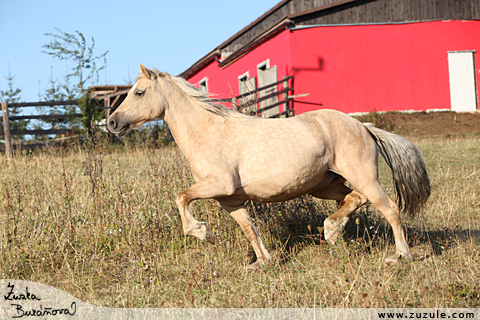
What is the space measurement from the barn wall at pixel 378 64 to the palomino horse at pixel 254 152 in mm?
11555

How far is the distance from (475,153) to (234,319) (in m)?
8.69

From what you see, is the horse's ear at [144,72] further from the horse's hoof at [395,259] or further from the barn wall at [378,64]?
the barn wall at [378,64]

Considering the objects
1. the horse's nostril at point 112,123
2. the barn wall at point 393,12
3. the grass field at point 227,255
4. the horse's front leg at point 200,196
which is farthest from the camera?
the barn wall at point 393,12

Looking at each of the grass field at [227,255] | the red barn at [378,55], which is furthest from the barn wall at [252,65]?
the grass field at [227,255]

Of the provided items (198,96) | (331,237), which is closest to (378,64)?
(331,237)

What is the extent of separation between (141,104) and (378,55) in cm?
1415

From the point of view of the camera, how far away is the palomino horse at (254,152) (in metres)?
3.91

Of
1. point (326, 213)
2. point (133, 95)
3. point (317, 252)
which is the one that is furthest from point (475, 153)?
point (133, 95)

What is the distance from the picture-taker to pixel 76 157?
408 inches

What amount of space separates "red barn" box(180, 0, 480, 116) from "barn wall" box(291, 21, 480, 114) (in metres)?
0.04

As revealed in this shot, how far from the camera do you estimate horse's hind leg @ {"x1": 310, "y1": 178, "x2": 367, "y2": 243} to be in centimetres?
438

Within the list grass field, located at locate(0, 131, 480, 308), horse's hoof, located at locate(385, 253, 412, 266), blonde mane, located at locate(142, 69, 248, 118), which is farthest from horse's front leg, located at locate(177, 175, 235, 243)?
horse's hoof, located at locate(385, 253, 412, 266)

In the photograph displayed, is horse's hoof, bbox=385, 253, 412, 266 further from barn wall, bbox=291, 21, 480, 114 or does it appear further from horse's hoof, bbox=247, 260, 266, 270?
barn wall, bbox=291, 21, 480, 114

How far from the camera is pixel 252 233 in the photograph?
416cm
